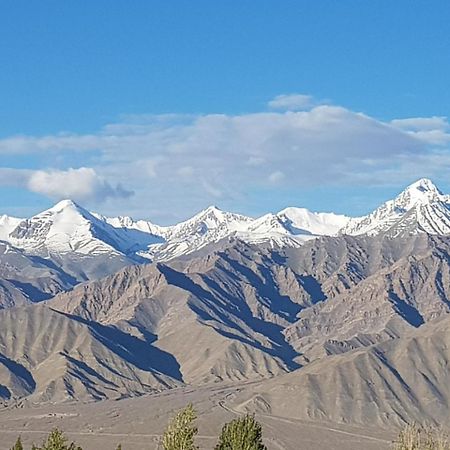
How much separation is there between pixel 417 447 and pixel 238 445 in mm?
15438

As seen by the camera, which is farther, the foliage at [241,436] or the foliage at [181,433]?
the foliage at [241,436]

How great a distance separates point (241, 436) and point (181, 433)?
16.3 m

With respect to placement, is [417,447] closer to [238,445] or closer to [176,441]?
[238,445]

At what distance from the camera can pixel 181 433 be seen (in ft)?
243

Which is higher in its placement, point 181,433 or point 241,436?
point 181,433

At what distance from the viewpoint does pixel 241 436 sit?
89250 millimetres

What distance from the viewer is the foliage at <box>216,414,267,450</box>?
88.8 m

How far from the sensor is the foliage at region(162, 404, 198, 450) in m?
73.8

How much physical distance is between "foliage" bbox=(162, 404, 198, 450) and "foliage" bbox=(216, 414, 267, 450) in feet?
47.5

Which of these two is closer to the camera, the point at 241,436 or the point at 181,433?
the point at 181,433

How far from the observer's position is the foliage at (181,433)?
242ft

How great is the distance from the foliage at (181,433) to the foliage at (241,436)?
14.5m

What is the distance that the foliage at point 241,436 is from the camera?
8875 cm

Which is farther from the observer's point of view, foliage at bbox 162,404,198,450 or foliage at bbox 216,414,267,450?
foliage at bbox 216,414,267,450
